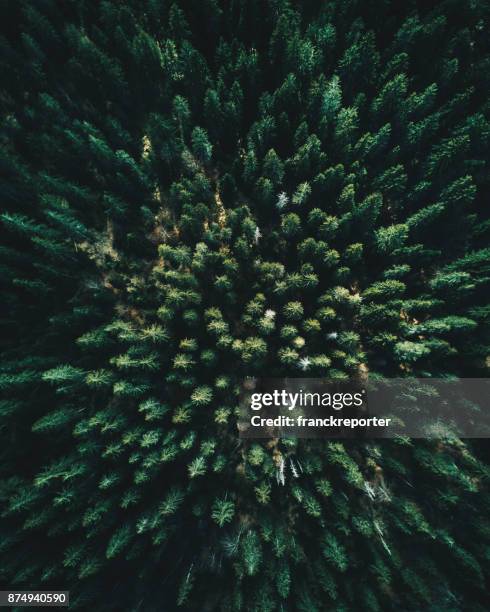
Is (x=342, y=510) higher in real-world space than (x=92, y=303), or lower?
lower

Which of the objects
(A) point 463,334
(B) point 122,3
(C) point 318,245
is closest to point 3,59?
(B) point 122,3

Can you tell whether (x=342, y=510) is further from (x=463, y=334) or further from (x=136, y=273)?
(x=136, y=273)

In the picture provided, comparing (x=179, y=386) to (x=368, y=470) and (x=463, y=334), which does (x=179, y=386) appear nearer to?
(x=368, y=470)

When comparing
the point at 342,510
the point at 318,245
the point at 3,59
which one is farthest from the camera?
the point at 3,59

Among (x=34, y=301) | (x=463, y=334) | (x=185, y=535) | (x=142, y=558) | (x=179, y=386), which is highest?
(x=463, y=334)

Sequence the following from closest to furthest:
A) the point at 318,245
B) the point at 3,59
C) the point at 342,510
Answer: the point at 342,510 → the point at 318,245 → the point at 3,59

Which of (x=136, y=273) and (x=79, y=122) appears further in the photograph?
(x=136, y=273)
